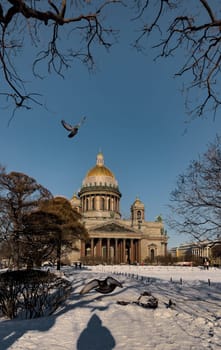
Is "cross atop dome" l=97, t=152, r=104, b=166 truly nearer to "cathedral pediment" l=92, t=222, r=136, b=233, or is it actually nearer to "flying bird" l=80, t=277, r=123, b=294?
"cathedral pediment" l=92, t=222, r=136, b=233

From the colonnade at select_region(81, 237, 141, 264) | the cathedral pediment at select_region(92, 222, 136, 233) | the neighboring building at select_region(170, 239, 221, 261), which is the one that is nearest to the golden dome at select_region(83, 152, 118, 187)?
the cathedral pediment at select_region(92, 222, 136, 233)

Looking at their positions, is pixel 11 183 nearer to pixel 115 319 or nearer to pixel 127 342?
pixel 115 319

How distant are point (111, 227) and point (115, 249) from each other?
6.72 meters

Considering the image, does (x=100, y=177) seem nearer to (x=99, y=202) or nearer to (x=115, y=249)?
(x=99, y=202)

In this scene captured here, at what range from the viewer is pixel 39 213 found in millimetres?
34000

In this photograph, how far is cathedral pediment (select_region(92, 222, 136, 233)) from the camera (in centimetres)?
9544

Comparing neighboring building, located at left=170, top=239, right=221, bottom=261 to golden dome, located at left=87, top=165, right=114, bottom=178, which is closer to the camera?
neighboring building, located at left=170, top=239, right=221, bottom=261

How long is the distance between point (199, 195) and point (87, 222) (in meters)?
86.0

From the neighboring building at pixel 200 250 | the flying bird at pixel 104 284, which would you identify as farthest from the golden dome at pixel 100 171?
the flying bird at pixel 104 284

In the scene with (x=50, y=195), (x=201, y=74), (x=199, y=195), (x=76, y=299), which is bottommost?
(x=76, y=299)

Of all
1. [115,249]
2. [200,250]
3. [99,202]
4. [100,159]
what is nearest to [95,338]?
[200,250]

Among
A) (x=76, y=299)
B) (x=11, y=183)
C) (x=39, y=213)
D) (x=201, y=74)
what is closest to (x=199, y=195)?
(x=76, y=299)

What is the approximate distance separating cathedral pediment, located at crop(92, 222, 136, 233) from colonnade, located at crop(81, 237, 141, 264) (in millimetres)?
2689

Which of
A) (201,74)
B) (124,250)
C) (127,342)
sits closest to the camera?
(201,74)
